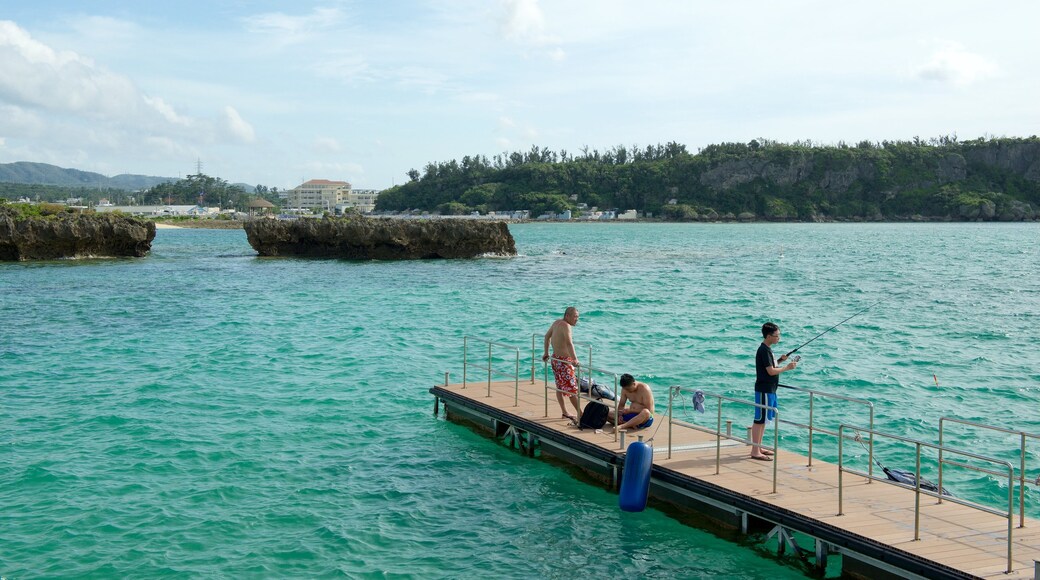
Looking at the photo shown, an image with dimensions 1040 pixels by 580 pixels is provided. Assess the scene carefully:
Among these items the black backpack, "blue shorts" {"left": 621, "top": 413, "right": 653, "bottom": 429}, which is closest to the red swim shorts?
the black backpack

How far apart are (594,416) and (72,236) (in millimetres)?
56923

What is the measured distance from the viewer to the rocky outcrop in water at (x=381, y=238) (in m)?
63.0

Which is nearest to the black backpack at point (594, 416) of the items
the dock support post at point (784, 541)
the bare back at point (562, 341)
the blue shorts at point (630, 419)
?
the blue shorts at point (630, 419)

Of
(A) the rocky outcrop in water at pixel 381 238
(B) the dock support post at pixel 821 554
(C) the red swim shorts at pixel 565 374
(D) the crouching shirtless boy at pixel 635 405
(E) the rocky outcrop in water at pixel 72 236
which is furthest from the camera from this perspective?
(A) the rocky outcrop in water at pixel 381 238

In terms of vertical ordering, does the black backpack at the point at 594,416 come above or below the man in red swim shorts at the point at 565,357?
below

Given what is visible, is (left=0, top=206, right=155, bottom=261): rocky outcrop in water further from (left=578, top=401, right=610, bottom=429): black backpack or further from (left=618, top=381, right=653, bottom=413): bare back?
(left=618, top=381, right=653, bottom=413): bare back

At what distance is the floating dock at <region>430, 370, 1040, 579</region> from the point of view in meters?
9.02

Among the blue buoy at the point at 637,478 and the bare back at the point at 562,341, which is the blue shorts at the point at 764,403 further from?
the bare back at the point at 562,341

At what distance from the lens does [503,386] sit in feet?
58.7

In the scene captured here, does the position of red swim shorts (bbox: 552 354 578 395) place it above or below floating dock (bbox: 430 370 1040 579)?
above

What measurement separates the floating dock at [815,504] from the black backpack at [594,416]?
11cm

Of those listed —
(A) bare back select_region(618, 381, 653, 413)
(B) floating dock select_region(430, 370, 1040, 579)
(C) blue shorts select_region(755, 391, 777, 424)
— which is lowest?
(B) floating dock select_region(430, 370, 1040, 579)

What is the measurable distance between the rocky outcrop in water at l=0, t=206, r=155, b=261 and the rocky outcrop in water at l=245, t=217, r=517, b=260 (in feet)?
27.5

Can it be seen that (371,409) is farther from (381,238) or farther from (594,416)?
(381,238)
